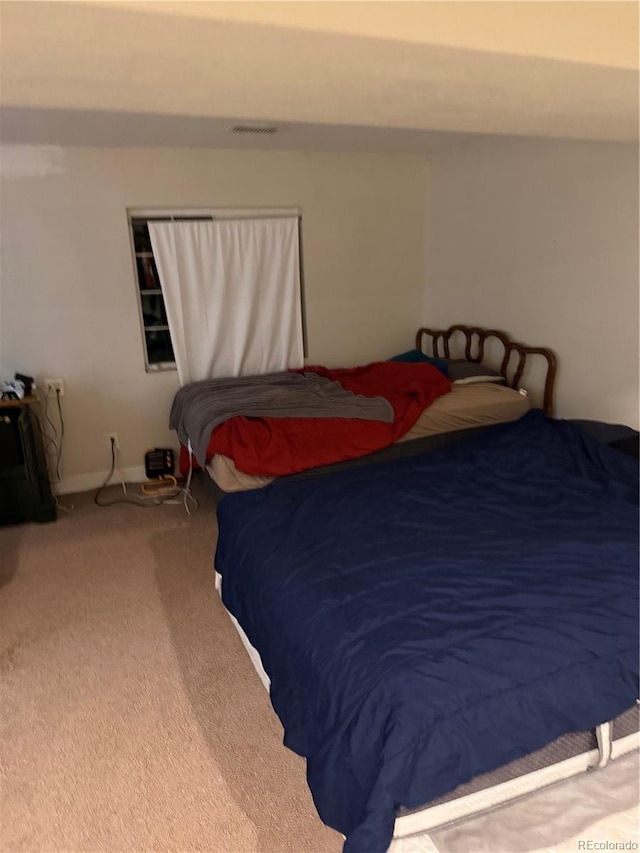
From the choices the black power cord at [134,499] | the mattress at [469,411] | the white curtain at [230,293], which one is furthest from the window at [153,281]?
the mattress at [469,411]

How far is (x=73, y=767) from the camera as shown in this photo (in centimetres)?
184

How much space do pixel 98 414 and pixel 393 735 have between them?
308cm

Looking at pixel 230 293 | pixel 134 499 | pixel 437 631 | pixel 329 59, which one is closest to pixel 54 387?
pixel 134 499

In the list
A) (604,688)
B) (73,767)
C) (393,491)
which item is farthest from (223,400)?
(604,688)

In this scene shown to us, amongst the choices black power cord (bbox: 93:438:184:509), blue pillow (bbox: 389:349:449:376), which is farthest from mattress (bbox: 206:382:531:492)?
black power cord (bbox: 93:438:184:509)

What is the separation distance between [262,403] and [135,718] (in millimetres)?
1748

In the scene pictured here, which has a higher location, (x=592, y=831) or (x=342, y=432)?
(x=342, y=432)

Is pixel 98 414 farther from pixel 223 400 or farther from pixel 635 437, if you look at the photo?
pixel 635 437

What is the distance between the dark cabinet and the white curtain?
0.99m

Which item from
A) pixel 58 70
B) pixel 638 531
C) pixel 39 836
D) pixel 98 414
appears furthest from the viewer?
pixel 98 414

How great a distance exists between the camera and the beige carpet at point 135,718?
1.63m

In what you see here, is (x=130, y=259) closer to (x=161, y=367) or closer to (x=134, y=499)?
(x=161, y=367)

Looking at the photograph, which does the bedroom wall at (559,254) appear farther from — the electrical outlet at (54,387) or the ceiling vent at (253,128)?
the electrical outlet at (54,387)

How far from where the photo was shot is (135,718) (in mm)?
2027
